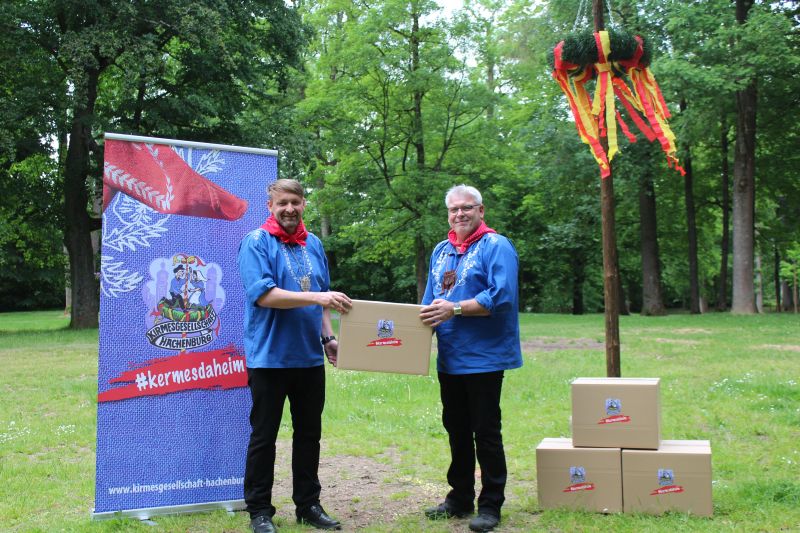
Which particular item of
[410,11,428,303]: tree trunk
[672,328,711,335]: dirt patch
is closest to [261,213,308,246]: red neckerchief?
[672,328,711,335]: dirt patch

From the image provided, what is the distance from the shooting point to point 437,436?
269 inches

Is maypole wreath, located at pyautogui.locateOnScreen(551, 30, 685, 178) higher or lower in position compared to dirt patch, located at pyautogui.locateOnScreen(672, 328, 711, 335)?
higher

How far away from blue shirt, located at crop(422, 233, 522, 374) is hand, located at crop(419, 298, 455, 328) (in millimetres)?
162

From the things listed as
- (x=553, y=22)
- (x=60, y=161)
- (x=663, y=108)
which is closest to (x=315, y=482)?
(x=663, y=108)

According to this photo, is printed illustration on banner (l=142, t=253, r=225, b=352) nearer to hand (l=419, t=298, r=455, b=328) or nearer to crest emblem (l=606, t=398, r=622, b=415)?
hand (l=419, t=298, r=455, b=328)

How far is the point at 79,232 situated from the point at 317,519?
19001 millimetres

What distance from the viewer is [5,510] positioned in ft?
15.4

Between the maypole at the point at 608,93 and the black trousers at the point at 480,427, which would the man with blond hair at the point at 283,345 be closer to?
the black trousers at the point at 480,427

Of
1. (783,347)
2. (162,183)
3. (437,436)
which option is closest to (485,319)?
(162,183)

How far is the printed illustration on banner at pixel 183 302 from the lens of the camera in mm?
4609

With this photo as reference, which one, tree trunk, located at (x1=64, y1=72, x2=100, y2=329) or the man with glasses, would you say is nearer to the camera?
the man with glasses

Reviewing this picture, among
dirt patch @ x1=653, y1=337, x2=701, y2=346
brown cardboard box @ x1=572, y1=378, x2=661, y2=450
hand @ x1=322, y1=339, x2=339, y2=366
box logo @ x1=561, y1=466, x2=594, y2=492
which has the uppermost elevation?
hand @ x1=322, y1=339, x2=339, y2=366

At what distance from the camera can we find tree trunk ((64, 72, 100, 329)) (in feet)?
68.1

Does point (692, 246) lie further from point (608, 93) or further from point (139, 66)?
point (608, 93)
